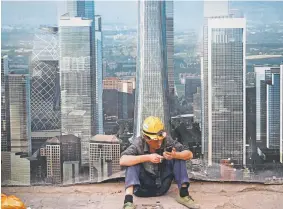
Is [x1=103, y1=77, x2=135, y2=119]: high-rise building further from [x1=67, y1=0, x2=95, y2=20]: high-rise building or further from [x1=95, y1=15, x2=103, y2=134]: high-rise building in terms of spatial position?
[x1=67, y1=0, x2=95, y2=20]: high-rise building

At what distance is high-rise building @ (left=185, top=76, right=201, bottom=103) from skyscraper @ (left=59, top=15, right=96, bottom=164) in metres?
0.72

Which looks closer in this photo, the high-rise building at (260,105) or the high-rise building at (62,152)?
the high-rise building at (260,105)

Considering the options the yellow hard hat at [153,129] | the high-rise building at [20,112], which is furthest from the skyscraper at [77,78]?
the yellow hard hat at [153,129]

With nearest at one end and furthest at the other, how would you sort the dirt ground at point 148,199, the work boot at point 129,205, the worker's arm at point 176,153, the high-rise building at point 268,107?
1. the work boot at point 129,205
2. the worker's arm at point 176,153
3. the dirt ground at point 148,199
4. the high-rise building at point 268,107

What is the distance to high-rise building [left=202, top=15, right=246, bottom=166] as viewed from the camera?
3.97m

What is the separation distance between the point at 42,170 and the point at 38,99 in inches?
22.1

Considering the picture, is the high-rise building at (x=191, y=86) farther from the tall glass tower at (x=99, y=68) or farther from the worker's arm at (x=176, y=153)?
the tall glass tower at (x=99, y=68)

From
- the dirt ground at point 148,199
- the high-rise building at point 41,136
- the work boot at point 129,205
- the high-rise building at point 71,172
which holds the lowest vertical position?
the dirt ground at point 148,199

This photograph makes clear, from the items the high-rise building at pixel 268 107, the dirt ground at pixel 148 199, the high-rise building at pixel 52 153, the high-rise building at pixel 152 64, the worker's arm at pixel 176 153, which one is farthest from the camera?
the high-rise building at pixel 52 153

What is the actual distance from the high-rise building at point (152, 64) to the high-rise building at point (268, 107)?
703mm

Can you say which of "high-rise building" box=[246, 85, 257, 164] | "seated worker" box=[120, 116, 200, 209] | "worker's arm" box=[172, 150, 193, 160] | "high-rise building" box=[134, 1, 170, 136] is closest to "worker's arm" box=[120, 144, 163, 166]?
"seated worker" box=[120, 116, 200, 209]

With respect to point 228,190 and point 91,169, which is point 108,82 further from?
point 228,190

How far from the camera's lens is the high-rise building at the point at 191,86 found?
4.08 meters

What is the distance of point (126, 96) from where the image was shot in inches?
161
